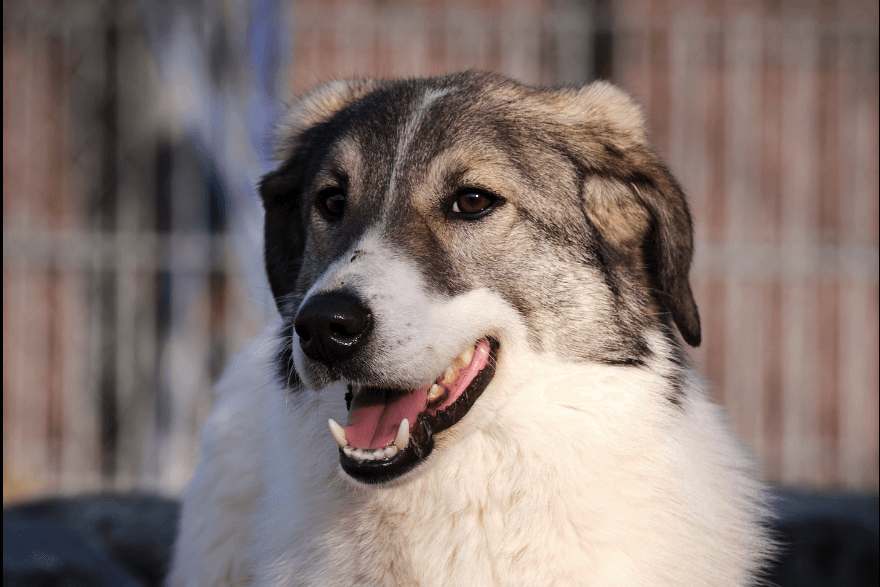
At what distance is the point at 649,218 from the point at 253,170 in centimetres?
529

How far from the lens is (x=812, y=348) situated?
833 centimetres

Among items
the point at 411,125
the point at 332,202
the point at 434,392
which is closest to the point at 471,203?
the point at 411,125

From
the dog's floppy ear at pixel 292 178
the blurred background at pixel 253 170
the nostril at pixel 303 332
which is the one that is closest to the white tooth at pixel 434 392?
the nostril at pixel 303 332

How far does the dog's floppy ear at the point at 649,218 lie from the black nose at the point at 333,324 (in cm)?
100

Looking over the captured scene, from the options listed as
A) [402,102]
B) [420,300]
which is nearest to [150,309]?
[402,102]

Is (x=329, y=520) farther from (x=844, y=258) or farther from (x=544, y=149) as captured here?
(x=844, y=258)

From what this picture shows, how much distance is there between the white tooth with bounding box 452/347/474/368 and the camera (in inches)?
99.2

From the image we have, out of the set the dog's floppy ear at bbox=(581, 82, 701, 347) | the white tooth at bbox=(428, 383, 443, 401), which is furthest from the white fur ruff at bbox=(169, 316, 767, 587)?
the dog's floppy ear at bbox=(581, 82, 701, 347)

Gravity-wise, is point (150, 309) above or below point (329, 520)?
above

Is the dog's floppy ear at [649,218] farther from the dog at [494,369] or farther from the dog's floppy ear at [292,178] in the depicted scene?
the dog's floppy ear at [292,178]

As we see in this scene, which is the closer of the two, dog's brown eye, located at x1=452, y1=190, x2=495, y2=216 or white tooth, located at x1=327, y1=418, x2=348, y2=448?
white tooth, located at x1=327, y1=418, x2=348, y2=448

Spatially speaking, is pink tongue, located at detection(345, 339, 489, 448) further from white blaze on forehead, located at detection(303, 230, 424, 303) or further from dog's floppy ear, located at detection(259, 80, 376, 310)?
dog's floppy ear, located at detection(259, 80, 376, 310)

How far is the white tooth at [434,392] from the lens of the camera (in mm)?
2477

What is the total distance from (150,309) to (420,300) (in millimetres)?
6125
